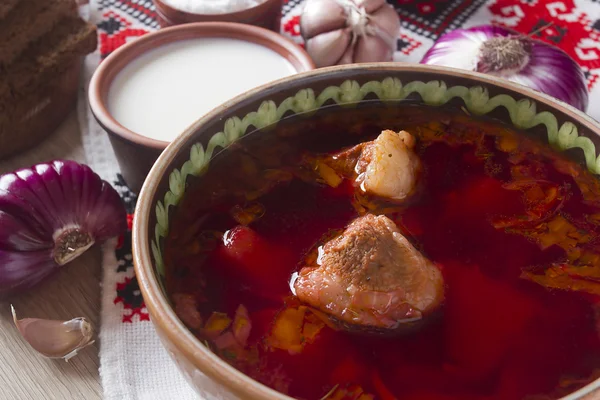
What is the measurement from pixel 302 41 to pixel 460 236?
931 mm

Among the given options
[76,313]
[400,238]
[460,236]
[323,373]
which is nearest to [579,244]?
[460,236]

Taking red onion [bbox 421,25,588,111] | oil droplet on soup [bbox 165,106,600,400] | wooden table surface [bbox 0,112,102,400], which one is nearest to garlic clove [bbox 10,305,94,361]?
wooden table surface [bbox 0,112,102,400]

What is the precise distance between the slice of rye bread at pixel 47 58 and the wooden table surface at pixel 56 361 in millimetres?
385

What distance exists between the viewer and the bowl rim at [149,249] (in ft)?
2.09

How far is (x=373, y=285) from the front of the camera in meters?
0.81

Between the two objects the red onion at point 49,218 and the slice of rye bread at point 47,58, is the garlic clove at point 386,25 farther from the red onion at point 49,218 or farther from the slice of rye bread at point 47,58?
the red onion at point 49,218

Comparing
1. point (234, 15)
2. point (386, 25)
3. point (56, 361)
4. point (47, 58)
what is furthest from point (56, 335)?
point (386, 25)

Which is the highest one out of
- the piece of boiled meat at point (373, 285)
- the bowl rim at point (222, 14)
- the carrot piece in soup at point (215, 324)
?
the piece of boiled meat at point (373, 285)

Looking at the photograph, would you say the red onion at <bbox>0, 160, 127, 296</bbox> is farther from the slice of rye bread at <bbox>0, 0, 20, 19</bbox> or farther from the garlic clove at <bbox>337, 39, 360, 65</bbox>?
the garlic clove at <bbox>337, 39, 360, 65</bbox>

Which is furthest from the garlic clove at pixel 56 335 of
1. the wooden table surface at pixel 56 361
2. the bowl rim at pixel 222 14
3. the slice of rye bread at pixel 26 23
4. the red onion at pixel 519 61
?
the red onion at pixel 519 61

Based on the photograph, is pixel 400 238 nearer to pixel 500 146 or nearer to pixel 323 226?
pixel 323 226

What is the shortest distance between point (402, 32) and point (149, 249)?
3.81 ft

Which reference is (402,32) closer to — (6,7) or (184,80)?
(184,80)

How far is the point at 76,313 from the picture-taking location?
110cm
